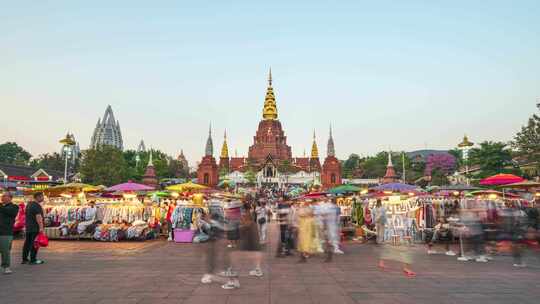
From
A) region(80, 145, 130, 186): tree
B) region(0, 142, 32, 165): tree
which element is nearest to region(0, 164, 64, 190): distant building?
region(80, 145, 130, 186): tree

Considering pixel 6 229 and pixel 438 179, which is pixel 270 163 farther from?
pixel 6 229

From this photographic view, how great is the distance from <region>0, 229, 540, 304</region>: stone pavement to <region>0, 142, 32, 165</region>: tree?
350 ft

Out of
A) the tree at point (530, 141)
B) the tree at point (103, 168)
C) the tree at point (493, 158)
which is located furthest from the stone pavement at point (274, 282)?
the tree at point (103, 168)

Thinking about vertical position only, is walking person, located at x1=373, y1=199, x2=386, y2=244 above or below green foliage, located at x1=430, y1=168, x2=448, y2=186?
below

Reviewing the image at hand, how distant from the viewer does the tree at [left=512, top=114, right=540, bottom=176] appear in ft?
89.6

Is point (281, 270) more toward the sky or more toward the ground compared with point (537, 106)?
more toward the ground

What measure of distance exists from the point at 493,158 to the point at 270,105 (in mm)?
67240

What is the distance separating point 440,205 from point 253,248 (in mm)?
9798

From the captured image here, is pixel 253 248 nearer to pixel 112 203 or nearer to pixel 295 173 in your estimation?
pixel 112 203

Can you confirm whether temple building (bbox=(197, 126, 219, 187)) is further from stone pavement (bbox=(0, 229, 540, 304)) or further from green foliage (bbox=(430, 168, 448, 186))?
stone pavement (bbox=(0, 229, 540, 304))

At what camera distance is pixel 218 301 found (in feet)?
19.5

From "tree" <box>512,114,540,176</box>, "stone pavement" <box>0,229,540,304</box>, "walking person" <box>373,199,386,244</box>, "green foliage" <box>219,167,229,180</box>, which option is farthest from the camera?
"green foliage" <box>219,167,229,180</box>

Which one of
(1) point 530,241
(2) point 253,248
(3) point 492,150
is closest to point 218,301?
(2) point 253,248

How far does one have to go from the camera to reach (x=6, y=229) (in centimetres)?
827
